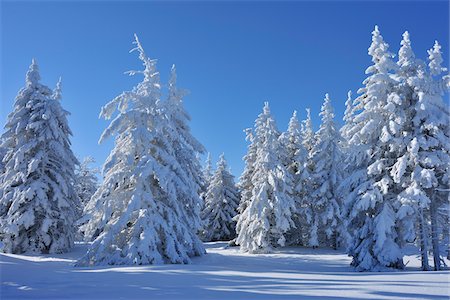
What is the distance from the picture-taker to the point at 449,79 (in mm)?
18125

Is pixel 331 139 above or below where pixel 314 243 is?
above

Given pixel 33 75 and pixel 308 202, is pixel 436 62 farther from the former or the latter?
pixel 33 75

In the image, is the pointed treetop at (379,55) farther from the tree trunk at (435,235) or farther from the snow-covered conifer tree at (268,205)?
the snow-covered conifer tree at (268,205)

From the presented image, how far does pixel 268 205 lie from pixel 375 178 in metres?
12.6

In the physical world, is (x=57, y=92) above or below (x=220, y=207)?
above

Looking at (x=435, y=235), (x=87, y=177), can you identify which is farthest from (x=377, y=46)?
(x=87, y=177)

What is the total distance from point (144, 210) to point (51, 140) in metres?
12.5

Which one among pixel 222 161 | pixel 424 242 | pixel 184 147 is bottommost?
pixel 424 242

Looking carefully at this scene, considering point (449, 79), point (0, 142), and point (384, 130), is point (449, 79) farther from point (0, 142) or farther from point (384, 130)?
point (0, 142)

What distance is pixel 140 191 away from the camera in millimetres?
17469

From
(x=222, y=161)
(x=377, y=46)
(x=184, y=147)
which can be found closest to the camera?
(x=377, y=46)

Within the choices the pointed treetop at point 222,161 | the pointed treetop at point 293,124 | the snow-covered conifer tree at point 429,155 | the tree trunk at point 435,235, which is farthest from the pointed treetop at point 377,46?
the pointed treetop at point 222,161

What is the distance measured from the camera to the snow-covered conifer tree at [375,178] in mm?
17016

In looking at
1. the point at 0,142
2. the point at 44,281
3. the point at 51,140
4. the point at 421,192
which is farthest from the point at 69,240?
the point at 421,192
